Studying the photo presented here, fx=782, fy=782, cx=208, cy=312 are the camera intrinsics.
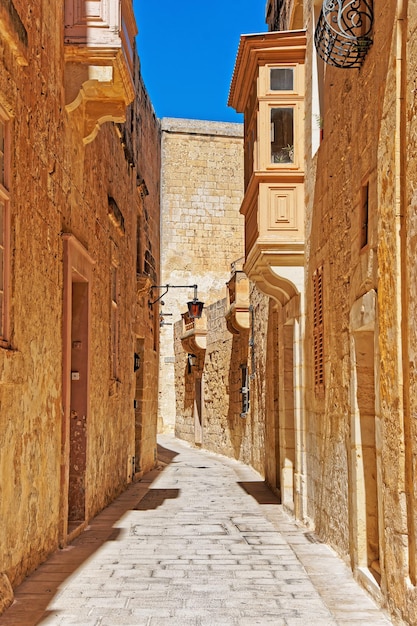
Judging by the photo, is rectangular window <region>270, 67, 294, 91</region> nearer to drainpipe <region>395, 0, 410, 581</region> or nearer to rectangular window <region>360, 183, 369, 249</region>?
rectangular window <region>360, 183, 369, 249</region>

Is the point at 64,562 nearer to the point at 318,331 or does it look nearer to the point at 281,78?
the point at 318,331

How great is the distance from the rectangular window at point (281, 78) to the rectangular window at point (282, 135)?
27 centimetres

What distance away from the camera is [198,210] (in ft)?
103

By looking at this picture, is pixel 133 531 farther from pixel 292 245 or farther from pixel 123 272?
pixel 123 272

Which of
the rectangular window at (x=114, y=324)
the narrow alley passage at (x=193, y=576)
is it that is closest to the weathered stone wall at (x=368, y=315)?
the narrow alley passage at (x=193, y=576)

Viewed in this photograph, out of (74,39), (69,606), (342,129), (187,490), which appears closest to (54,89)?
(74,39)

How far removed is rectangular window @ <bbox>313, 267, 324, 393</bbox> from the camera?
843 centimetres

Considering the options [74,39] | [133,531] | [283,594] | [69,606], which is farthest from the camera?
[133,531]

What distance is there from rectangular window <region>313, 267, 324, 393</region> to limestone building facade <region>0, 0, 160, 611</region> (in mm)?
2603

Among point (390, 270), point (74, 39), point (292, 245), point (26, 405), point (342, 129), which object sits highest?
point (74, 39)

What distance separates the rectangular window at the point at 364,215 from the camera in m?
6.21

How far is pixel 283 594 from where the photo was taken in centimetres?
586

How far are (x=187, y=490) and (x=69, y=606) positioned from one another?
7.51 meters

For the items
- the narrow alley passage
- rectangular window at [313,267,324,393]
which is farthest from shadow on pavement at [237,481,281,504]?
rectangular window at [313,267,324,393]
